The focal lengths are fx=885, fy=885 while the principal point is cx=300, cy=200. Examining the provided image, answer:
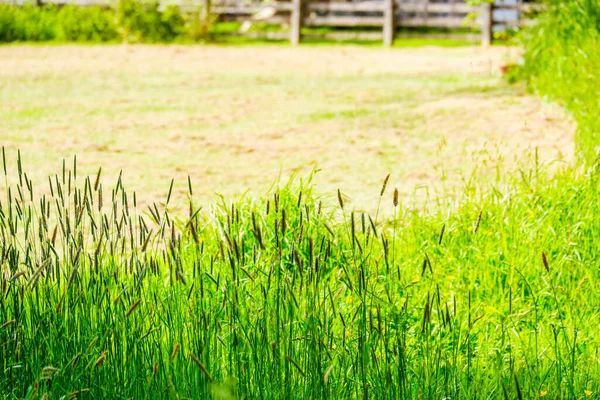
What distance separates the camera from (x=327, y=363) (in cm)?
267

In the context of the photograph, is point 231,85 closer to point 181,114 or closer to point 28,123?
point 181,114

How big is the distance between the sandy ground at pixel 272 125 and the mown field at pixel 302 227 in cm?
4

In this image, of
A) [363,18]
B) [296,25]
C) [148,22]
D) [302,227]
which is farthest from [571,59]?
[363,18]

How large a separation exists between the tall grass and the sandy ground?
0.52 metres

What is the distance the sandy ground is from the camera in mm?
6414

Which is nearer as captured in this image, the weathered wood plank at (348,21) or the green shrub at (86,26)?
the green shrub at (86,26)

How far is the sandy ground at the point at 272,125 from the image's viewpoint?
641 centimetres

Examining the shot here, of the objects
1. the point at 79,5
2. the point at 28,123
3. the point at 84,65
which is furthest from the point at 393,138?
the point at 79,5

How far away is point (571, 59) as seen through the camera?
25.7 ft

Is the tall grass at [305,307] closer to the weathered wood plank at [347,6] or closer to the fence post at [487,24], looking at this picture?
the fence post at [487,24]

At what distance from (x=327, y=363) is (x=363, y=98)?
7.87 metres

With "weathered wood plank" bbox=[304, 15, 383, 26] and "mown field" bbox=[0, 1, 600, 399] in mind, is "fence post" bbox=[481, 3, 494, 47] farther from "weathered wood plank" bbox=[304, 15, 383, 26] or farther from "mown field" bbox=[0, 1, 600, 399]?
"mown field" bbox=[0, 1, 600, 399]

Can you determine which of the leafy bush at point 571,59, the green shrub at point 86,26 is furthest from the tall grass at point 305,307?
the green shrub at point 86,26

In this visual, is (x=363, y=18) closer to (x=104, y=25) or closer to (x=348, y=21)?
(x=348, y=21)
